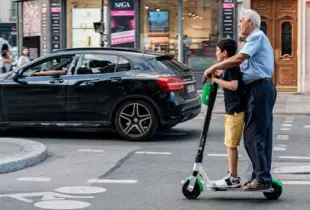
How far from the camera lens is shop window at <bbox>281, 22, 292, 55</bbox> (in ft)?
73.4

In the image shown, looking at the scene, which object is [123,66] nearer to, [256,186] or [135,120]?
[135,120]

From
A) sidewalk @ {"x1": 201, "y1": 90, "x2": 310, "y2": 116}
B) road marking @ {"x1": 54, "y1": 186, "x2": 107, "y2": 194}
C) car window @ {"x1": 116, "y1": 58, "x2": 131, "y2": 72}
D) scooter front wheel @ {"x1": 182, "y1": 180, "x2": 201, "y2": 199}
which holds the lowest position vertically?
road marking @ {"x1": 54, "y1": 186, "x2": 107, "y2": 194}

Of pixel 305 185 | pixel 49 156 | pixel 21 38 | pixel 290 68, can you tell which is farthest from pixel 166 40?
pixel 305 185

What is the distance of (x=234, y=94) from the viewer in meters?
7.24

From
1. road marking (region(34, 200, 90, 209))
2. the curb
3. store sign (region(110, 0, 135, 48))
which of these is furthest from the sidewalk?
road marking (region(34, 200, 90, 209))

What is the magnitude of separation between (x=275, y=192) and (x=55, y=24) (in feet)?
56.8

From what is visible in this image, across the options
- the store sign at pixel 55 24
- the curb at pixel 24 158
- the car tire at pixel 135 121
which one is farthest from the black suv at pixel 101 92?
the store sign at pixel 55 24

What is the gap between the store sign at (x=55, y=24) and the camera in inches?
928

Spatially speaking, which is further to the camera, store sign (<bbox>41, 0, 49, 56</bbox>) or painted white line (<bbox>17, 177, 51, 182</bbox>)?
store sign (<bbox>41, 0, 49, 56</bbox>)

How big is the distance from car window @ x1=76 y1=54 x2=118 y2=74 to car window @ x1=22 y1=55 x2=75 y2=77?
257mm

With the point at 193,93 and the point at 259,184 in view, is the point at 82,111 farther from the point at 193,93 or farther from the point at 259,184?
the point at 259,184

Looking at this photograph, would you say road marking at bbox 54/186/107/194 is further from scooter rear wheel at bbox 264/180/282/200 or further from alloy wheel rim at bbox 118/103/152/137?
alloy wheel rim at bbox 118/103/152/137

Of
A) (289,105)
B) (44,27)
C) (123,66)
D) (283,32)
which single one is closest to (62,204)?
(123,66)

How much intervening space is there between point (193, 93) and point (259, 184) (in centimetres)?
564
